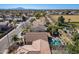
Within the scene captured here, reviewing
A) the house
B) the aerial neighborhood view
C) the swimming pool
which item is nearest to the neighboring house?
the aerial neighborhood view

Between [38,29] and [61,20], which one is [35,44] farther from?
[61,20]

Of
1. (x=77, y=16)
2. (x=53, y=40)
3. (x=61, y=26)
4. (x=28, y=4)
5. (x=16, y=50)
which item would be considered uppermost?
(x=28, y=4)

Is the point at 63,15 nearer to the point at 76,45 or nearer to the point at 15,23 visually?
the point at 76,45

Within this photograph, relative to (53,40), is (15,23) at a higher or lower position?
higher

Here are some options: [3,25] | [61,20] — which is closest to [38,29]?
[61,20]

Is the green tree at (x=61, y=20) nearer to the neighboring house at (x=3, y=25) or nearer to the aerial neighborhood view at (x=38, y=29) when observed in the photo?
the aerial neighborhood view at (x=38, y=29)

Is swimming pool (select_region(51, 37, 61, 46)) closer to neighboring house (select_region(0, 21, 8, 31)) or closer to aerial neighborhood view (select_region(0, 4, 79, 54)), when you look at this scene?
aerial neighborhood view (select_region(0, 4, 79, 54))
